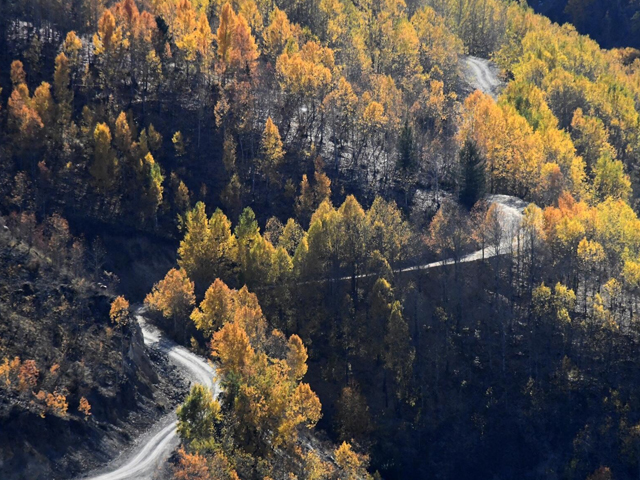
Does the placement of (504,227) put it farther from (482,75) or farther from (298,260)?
(482,75)

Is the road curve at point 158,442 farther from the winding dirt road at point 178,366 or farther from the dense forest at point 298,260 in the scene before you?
the dense forest at point 298,260

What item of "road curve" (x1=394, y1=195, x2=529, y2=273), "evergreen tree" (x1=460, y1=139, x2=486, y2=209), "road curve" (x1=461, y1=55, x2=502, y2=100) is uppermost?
"road curve" (x1=461, y1=55, x2=502, y2=100)

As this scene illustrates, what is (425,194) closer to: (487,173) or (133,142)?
(487,173)

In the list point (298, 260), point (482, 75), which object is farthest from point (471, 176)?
point (482, 75)

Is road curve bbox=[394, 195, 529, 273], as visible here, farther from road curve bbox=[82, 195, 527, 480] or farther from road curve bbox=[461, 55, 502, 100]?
road curve bbox=[461, 55, 502, 100]

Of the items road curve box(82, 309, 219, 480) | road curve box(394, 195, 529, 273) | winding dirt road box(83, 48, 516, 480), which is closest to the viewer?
road curve box(82, 309, 219, 480)

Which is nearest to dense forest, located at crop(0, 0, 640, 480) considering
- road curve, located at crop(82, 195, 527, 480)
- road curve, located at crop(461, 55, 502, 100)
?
road curve, located at crop(82, 195, 527, 480)

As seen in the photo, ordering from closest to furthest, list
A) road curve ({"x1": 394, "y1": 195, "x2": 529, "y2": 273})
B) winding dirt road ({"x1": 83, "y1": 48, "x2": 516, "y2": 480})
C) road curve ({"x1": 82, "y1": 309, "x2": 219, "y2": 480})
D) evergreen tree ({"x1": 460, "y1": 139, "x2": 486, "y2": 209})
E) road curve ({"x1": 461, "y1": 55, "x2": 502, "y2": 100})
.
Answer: road curve ({"x1": 82, "y1": 309, "x2": 219, "y2": 480}), winding dirt road ({"x1": 83, "y1": 48, "x2": 516, "y2": 480}), road curve ({"x1": 394, "y1": 195, "x2": 529, "y2": 273}), evergreen tree ({"x1": 460, "y1": 139, "x2": 486, "y2": 209}), road curve ({"x1": 461, "y1": 55, "x2": 502, "y2": 100})
